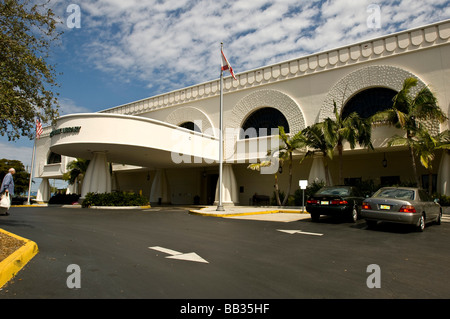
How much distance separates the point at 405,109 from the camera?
1709 cm

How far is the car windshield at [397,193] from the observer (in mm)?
10125

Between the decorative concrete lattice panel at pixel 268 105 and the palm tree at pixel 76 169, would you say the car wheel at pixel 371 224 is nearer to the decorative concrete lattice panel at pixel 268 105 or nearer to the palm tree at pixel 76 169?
the decorative concrete lattice panel at pixel 268 105

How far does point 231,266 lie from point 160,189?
A: 87.7 ft

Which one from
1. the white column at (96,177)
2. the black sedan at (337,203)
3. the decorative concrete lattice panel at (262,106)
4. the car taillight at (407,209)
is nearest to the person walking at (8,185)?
the black sedan at (337,203)

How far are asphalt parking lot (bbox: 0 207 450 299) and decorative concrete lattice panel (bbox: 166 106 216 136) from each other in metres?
19.2

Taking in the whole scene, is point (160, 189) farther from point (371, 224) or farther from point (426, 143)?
point (371, 224)

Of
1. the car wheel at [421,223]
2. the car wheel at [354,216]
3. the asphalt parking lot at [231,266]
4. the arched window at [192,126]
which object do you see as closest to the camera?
the asphalt parking lot at [231,266]

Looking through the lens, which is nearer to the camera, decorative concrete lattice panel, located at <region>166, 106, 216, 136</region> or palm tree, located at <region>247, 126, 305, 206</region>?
palm tree, located at <region>247, 126, 305, 206</region>

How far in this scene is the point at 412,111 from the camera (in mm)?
16766

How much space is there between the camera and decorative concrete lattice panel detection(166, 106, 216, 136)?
90.2 feet

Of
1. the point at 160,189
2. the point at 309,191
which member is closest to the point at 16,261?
the point at 309,191

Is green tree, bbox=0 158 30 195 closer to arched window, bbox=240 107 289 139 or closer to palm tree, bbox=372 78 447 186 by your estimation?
arched window, bbox=240 107 289 139

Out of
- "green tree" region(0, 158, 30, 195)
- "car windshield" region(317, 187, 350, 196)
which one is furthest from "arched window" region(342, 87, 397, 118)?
"green tree" region(0, 158, 30, 195)

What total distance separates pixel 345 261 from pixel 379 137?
1525 cm
